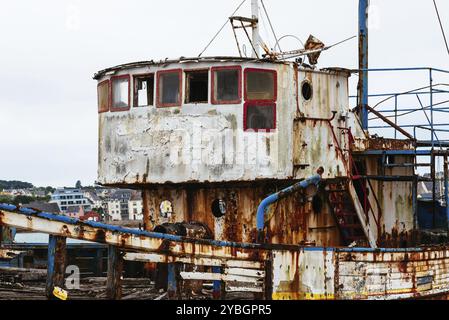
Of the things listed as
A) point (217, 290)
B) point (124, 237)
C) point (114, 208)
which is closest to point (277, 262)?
point (217, 290)

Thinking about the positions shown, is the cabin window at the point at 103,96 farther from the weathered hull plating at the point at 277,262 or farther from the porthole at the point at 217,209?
the weathered hull plating at the point at 277,262

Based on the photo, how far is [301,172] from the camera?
13406 millimetres

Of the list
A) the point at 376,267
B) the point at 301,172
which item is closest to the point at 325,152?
the point at 301,172

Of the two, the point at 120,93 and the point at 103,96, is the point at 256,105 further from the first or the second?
the point at 103,96

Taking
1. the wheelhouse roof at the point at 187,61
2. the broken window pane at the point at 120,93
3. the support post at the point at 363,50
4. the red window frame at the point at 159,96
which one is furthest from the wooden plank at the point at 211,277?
the support post at the point at 363,50

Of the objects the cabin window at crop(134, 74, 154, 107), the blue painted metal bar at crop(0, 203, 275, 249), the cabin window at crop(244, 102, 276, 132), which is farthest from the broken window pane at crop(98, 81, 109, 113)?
the blue painted metal bar at crop(0, 203, 275, 249)

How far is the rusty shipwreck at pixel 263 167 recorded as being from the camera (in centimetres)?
1198

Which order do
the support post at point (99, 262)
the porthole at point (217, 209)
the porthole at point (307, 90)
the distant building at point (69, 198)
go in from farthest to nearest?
the distant building at point (69, 198)
the support post at point (99, 262)
the porthole at point (307, 90)
the porthole at point (217, 209)

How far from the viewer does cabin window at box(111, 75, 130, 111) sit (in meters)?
13.9

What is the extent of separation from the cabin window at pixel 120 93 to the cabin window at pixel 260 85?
2.39 m

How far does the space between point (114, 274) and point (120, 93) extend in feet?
14.4

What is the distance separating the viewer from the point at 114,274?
35.7 ft
